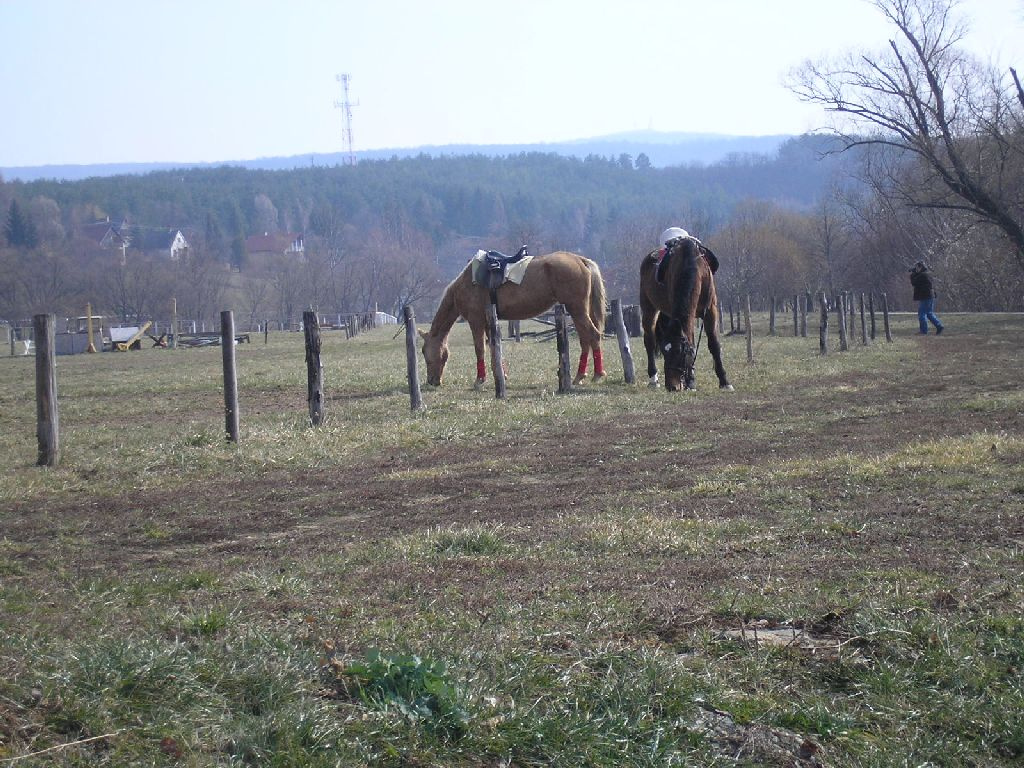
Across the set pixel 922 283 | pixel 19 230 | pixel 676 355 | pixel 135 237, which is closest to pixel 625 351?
pixel 676 355

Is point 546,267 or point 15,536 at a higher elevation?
point 546,267

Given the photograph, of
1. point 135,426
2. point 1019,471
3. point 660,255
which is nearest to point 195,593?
point 1019,471

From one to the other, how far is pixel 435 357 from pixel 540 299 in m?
2.20

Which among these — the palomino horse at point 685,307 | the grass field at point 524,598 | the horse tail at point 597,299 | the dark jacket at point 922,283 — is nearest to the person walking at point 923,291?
the dark jacket at point 922,283

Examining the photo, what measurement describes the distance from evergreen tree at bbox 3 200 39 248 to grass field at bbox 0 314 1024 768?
112 m

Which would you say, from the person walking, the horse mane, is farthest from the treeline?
the horse mane

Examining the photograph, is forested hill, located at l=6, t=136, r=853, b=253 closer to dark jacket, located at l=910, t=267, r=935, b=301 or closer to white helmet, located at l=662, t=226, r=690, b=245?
dark jacket, located at l=910, t=267, r=935, b=301

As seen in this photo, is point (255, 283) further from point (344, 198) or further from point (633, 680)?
point (633, 680)

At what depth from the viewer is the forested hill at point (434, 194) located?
15200 centimetres

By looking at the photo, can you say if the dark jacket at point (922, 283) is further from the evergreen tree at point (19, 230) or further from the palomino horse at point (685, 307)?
the evergreen tree at point (19, 230)

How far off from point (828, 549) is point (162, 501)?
5.49 metres

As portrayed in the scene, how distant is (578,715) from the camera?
12.6 feet

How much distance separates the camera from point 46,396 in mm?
10922

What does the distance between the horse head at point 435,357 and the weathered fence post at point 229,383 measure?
6.88 m
